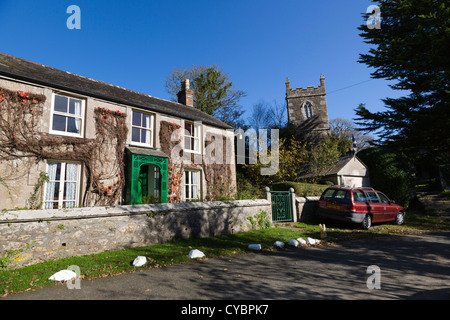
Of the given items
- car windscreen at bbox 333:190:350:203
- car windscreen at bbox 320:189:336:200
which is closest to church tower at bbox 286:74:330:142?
car windscreen at bbox 320:189:336:200

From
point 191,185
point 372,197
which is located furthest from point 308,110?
point 191,185

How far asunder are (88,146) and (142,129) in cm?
291

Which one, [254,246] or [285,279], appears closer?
[285,279]

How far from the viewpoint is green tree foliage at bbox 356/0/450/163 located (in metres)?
14.1

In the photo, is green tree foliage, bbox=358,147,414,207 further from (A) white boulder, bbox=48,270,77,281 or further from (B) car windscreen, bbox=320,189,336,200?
(A) white boulder, bbox=48,270,77,281

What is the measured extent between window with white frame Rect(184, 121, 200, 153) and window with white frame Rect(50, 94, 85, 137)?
5429 mm

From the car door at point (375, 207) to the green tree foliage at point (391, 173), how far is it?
6435 millimetres

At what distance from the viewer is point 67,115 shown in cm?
1018

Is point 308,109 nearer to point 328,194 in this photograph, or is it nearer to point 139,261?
point 328,194

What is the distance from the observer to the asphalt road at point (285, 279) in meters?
4.12
